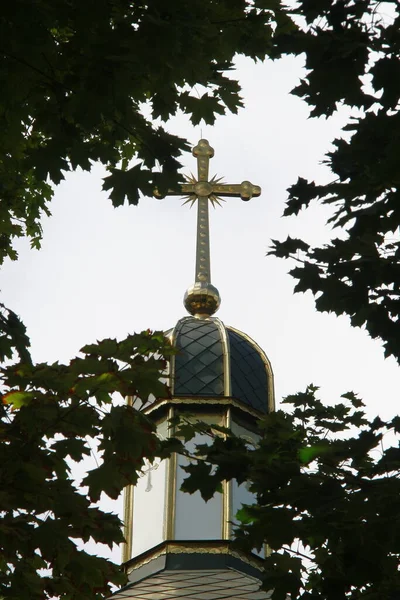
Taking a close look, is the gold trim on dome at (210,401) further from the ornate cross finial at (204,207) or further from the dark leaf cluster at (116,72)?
the dark leaf cluster at (116,72)

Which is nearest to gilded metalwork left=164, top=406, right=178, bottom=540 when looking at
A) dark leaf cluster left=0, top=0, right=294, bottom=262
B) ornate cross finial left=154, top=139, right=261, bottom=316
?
ornate cross finial left=154, top=139, right=261, bottom=316

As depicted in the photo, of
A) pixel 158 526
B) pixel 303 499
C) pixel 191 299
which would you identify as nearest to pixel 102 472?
pixel 303 499

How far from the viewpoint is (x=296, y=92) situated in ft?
22.1

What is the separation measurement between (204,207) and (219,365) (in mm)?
4043

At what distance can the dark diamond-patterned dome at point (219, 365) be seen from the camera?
14938 mm

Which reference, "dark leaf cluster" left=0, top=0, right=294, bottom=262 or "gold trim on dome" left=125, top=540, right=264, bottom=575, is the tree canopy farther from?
"gold trim on dome" left=125, top=540, right=264, bottom=575

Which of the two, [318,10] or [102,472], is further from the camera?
[318,10]

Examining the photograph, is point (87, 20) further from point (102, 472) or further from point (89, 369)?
point (102, 472)

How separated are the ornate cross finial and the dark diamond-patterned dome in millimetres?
767

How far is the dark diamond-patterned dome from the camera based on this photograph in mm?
14938

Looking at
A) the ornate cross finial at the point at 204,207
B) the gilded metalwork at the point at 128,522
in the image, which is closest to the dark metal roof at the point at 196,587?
the gilded metalwork at the point at 128,522

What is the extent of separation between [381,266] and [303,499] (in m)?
1.37

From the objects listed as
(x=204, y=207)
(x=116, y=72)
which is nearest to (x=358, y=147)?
(x=116, y=72)

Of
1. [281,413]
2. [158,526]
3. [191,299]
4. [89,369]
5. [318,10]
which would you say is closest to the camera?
[89,369]
